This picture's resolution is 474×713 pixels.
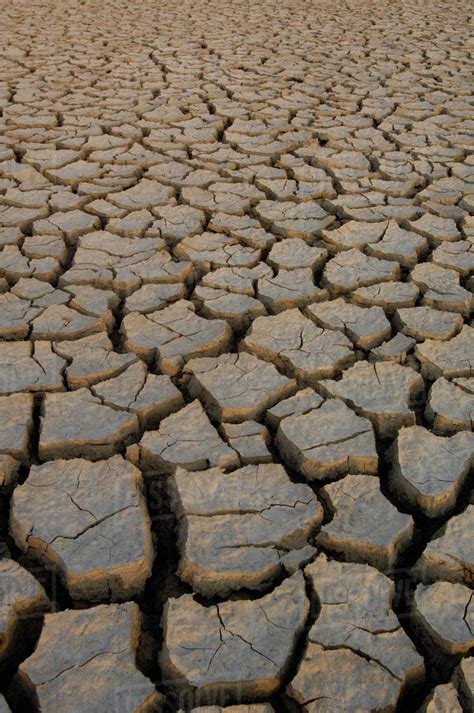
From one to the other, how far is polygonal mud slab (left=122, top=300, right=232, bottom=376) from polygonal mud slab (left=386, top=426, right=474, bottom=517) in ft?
2.07

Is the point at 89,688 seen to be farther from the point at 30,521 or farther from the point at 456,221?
the point at 456,221

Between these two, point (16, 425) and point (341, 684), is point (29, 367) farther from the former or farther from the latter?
point (341, 684)

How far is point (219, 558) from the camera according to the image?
1.21m

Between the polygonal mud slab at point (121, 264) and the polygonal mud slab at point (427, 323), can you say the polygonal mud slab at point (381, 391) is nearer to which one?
the polygonal mud slab at point (427, 323)

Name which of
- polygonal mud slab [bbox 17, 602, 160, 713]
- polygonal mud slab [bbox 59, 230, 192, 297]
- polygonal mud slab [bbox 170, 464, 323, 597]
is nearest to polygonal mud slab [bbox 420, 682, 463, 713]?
polygonal mud slab [bbox 170, 464, 323, 597]

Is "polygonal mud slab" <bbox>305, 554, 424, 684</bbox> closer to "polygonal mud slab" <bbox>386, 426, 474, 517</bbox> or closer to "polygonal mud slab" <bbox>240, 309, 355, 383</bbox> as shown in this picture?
"polygonal mud slab" <bbox>386, 426, 474, 517</bbox>

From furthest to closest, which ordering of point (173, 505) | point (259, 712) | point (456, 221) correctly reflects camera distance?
point (456, 221), point (173, 505), point (259, 712)

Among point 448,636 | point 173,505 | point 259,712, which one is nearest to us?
point 259,712

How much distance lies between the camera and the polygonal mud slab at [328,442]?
143 centimetres

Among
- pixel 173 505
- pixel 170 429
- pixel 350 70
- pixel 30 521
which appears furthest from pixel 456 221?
pixel 350 70

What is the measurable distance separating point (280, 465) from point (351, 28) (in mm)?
6193

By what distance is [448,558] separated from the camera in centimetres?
120

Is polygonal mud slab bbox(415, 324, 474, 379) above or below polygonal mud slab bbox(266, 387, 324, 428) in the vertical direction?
above

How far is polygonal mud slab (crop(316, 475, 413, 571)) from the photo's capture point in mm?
1228
